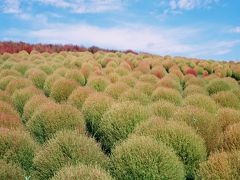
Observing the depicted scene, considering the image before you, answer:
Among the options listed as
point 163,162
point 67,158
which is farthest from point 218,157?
point 67,158

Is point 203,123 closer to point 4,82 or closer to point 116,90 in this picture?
point 116,90

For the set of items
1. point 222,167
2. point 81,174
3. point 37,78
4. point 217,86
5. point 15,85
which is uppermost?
point 81,174

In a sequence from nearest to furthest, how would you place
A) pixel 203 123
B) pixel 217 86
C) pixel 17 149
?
pixel 17 149
pixel 203 123
pixel 217 86

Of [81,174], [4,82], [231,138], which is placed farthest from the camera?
[4,82]

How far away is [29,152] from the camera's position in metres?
5.62

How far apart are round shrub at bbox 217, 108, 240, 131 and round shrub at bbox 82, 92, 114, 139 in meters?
2.21

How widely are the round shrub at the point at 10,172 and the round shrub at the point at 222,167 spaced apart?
2.24 metres

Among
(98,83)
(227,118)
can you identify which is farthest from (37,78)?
(227,118)

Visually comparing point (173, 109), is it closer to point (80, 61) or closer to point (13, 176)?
point (13, 176)

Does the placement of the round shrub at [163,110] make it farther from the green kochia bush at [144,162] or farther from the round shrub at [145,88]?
the round shrub at [145,88]

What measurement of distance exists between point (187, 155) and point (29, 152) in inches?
89.3

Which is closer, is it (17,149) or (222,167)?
(222,167)

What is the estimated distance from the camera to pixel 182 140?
5758 millimetres

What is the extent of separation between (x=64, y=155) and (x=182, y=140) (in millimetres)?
1766
